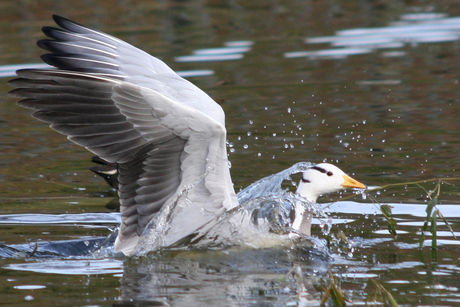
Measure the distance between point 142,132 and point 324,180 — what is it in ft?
5.70

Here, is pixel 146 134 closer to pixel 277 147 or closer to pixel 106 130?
pixel 106 130

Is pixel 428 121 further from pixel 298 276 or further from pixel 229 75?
pixel 298 276

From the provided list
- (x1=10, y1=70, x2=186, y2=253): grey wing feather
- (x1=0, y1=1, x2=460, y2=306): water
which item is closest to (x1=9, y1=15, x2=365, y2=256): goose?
(x1=10, y1=70, x2=186, y2=253): grey wing feather

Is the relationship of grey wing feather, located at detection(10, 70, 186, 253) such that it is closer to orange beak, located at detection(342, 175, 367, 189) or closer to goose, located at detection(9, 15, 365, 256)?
goose, located at detection(9, 15, 365, 256)

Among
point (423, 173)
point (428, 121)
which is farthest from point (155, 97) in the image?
point (428, 121)

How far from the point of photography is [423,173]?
336 inches

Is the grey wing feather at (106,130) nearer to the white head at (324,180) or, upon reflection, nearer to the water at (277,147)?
the water at (277,147)

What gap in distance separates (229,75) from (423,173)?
6.60 metres

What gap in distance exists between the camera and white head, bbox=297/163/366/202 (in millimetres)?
6789

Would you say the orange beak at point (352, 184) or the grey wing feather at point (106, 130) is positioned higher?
the grey wing feather at point (106, 130)

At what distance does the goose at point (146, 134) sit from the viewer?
6004mm

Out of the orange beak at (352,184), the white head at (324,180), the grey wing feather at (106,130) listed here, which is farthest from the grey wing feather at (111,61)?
the orange beak at (352,184)

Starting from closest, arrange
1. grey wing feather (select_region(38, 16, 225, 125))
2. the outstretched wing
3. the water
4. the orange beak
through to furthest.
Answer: the water
the outstretched wing
grey wing feather (select_region(38, 16, 225, 125))
the orange beak

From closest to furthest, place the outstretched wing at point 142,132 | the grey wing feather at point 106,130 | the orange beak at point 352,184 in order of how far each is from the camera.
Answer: the outstretched wing at point 142,132 → the grey wing feather at point 106,130 → the orange beak at point 352,184
